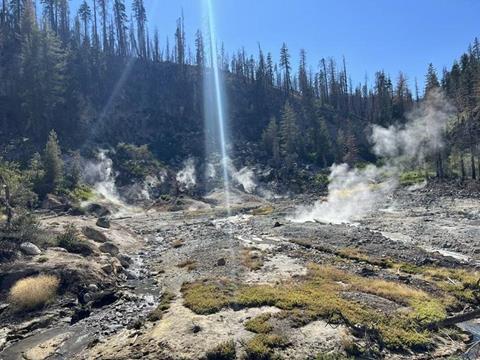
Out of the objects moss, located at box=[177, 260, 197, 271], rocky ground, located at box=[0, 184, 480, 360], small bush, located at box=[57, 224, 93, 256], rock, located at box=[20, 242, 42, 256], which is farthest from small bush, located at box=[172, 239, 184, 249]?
rock, located at box=[20, 242, 42, 256]

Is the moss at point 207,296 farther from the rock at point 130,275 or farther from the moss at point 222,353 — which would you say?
the rock at point 130,275

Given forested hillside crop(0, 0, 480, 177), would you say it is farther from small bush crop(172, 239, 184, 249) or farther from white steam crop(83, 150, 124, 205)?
small bush crop(172, 239, 184, 249)

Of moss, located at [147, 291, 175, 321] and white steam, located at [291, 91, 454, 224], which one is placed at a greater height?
white steam, located at [291, 91, 454, 224]

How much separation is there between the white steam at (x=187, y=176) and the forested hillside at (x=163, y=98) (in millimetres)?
3527

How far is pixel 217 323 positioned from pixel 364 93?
15216 cm

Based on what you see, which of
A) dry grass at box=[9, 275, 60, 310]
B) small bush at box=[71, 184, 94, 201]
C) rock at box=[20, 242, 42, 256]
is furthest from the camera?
small bush at box=[71, 184, 94, 201]

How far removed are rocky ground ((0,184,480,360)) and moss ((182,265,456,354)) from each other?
0.07m

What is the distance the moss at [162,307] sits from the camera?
2155cm

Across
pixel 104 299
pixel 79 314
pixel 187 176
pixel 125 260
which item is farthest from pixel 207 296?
pixel 187 176

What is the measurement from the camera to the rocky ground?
717 inches

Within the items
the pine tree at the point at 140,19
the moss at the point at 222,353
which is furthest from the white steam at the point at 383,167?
the pine tree at the point at 140,19

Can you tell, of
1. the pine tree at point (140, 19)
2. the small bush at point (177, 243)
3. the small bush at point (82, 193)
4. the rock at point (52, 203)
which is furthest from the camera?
the pine tree at point (140, 19)

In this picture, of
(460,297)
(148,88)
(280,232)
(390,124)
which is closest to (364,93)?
(390,124)

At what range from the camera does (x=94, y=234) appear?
40.8 meters
